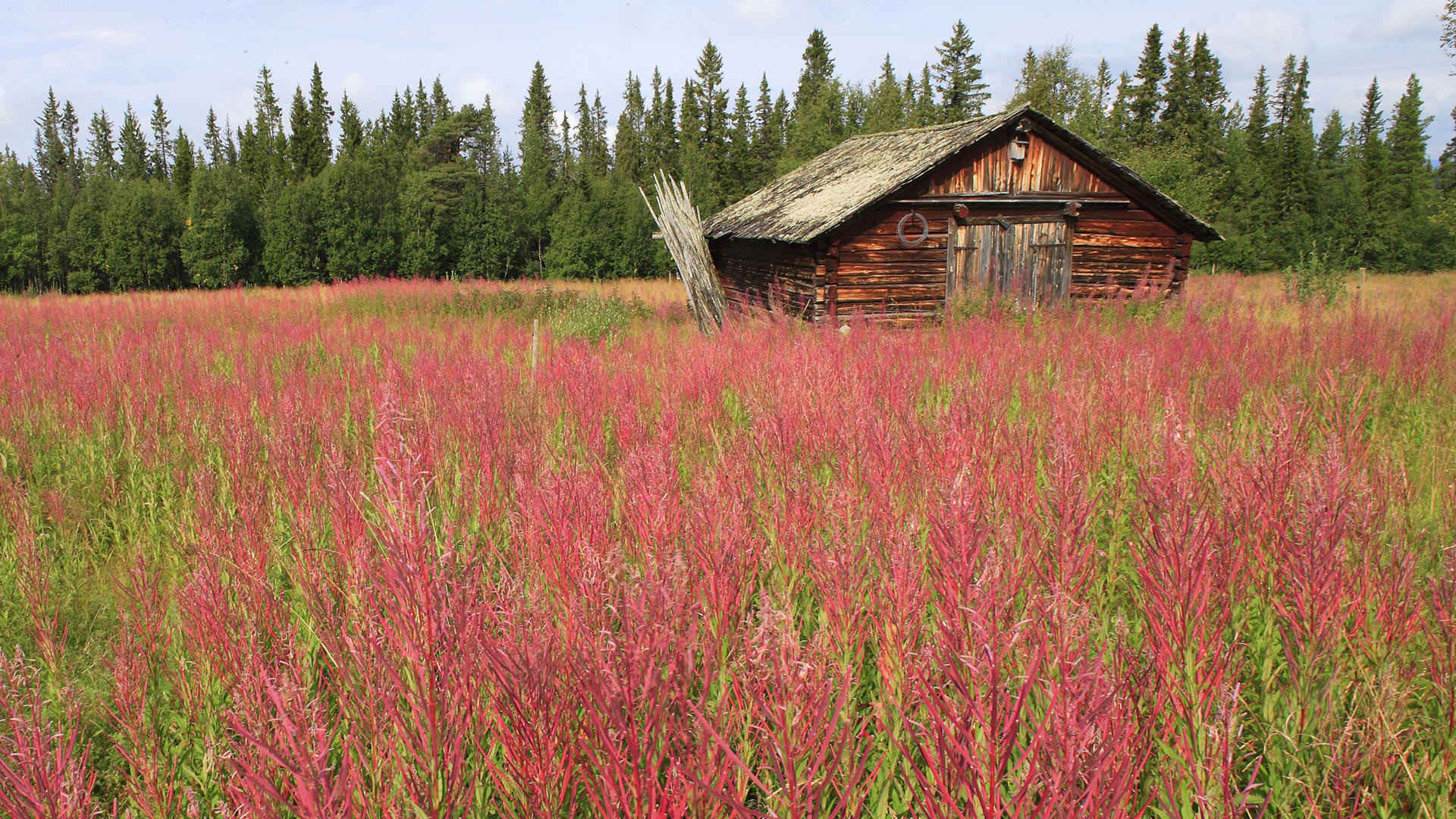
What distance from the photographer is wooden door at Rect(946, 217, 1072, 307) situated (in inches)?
561

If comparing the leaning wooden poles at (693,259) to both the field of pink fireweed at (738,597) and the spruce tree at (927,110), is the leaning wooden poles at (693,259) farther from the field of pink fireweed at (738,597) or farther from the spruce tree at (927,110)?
the spruce tree at (927,110)

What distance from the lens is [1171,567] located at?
5.95 feet

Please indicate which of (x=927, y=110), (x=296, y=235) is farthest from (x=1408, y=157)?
(x=296, y=235)

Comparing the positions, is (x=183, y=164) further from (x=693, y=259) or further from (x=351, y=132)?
(x=693, y=259)

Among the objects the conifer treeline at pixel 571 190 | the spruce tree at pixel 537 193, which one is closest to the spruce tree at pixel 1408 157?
the conifer treeline at pixel 571 190

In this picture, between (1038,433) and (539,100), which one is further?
(539,100)

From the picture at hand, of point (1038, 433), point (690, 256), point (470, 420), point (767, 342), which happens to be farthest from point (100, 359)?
point (690, 256)

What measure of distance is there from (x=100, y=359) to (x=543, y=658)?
25.0 ft

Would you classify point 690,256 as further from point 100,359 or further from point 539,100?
point 539,100

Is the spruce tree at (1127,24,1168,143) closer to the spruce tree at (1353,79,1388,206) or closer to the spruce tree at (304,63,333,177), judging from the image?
the spruce tree at (1353,79,1388,206)

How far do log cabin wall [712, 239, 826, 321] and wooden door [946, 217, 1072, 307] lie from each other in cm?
238

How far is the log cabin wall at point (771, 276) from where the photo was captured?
542 inches

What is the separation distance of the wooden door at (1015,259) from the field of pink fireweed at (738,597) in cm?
812

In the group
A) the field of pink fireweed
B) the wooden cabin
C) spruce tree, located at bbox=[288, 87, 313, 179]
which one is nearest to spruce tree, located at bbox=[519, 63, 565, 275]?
spruce tree, located at bbox=[288, 87, 313, 179]
